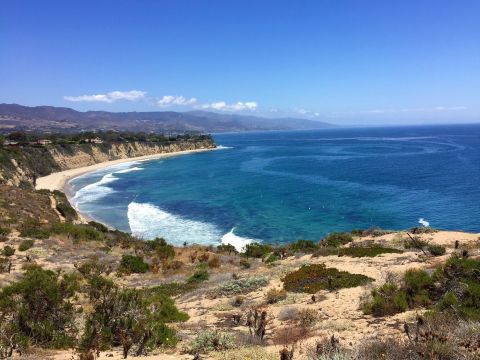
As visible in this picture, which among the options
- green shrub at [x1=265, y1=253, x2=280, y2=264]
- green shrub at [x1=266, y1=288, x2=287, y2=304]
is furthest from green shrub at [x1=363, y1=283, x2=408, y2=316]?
green shrub at [x1=265, y1=253, x2=280, y2=264]

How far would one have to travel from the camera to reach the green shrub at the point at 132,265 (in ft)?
67.1

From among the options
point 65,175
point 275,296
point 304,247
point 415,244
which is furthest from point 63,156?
point 275,296

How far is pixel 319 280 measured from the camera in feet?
50.4

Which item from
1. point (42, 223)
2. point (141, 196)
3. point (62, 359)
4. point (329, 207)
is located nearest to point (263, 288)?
point (62, 359)

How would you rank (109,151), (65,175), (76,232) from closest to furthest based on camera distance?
(76,232)
(65,175)
(109,151)

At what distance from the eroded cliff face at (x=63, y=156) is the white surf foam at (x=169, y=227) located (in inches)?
798

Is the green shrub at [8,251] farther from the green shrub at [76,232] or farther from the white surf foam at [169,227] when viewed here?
the white surf foam at [169,227]

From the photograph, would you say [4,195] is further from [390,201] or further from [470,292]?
[390,201]

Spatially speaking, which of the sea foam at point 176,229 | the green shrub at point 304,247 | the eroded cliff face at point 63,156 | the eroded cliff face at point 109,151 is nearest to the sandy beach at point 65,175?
the eroded cliff face at point 63,156

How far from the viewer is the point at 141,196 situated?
6091cm

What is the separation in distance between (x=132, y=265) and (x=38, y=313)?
413 inches

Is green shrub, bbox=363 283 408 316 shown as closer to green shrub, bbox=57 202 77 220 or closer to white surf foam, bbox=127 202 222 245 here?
white surf foam, bbox=127 202 222 245

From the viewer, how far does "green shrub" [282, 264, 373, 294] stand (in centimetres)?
1445

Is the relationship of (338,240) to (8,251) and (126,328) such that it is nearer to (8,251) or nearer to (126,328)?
(126,328)
